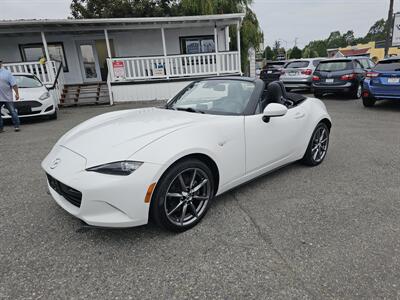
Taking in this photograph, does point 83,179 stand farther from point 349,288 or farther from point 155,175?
point 349,288

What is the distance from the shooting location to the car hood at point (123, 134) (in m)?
2.24

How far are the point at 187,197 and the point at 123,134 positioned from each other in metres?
0.83

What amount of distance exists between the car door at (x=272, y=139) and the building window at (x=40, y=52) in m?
13.0

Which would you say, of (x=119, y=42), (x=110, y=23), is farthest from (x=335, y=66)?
(x=119, y=42)

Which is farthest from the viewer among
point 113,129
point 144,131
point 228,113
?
point 228,113

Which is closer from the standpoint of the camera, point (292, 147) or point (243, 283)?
point (243, 283)

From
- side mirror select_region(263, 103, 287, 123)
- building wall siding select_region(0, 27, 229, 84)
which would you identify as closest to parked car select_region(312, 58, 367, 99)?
building wall siding select_region(0, 27, 229, 84)

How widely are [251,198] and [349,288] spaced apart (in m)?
1.39

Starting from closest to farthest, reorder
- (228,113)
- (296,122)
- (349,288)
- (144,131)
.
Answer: (349,288) → (144,131) → (228,113) → (296,122)

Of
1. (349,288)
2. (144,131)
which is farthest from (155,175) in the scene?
(349,288)

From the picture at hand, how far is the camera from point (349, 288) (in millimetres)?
1877

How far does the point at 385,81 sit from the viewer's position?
7.66 m

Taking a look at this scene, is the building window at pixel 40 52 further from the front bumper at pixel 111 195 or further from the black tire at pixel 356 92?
the front bumper at pixel 111 195

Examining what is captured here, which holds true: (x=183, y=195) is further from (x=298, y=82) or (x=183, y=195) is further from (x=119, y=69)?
(x=298, y=82)
